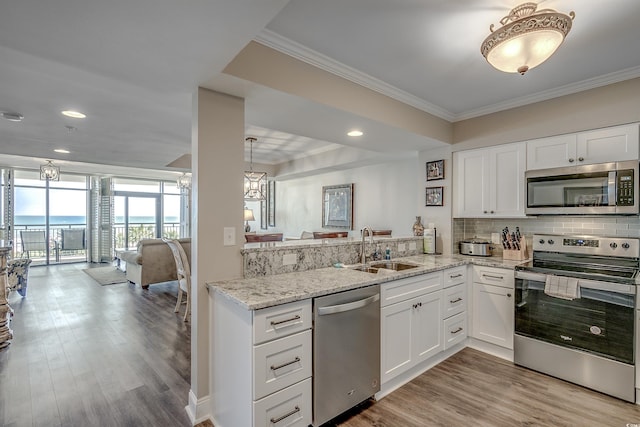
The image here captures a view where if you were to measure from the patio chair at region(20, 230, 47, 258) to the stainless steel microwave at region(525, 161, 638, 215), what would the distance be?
10465mm

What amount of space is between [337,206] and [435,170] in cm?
274

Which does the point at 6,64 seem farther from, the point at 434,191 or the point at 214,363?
the point at 434,191

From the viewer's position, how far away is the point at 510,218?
3.32m

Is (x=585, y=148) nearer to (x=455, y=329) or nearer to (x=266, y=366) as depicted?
(x=455, y=329)

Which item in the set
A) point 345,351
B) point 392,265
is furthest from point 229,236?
point 392,265

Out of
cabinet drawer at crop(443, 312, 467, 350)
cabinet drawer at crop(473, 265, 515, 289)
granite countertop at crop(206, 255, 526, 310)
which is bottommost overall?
cabinet drawer at crop(443, 312, 467, 350)

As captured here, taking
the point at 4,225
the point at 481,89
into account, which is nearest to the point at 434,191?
the point at 481,89

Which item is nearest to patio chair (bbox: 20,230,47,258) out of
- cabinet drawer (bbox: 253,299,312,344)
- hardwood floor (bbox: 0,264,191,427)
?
hardwood floor (bbox: 0,264,191,427)

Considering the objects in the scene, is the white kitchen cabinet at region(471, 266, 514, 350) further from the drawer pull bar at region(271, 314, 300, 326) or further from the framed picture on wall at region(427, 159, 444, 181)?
the drawer pull bar at region(271, 314, 300, 326)

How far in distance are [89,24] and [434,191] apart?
11.4 ft

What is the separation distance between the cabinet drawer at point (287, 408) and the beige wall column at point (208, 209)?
64 centimetres

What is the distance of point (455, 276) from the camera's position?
115 inches

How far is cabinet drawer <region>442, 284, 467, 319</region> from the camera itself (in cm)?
281

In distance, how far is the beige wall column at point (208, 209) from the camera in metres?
1.99
